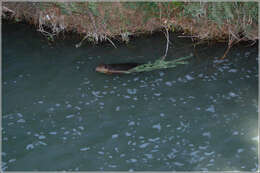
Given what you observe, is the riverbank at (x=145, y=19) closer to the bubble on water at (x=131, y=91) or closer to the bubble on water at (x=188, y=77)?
the bubble on water at (x=188, y=77)

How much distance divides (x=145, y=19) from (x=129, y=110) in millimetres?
2923

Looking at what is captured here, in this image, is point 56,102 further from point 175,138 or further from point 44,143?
point 175,138

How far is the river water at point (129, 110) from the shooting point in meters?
5.89

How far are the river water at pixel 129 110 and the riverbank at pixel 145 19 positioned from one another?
30 centimetres

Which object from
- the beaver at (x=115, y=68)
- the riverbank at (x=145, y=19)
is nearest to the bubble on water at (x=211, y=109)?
the beaver at (x=115, y=68)

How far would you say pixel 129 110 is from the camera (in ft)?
22.6

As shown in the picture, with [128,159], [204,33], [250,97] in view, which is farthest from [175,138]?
[204,33]

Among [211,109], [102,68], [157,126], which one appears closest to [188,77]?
[211,109]

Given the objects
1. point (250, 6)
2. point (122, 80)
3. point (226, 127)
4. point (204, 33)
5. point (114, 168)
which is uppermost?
point (250, 6)

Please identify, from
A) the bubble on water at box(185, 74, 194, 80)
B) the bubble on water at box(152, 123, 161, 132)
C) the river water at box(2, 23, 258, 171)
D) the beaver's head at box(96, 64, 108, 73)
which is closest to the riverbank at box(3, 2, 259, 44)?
the river water at box(2, 23, 258, 171)

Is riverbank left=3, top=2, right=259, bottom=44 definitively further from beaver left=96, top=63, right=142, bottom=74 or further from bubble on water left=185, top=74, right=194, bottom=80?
bubble on water left=185, top=74, right=194, bottom=80

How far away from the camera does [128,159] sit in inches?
231

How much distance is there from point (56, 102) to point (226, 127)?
314 cm

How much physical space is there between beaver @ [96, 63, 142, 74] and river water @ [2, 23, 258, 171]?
122mm
